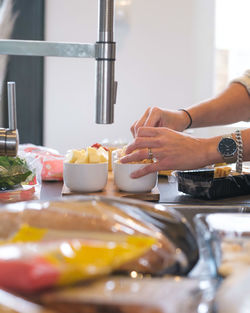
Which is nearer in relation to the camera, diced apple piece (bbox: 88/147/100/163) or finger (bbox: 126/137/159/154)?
diced apple piece (bbox: 88/147/100/163)

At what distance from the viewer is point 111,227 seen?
1.81 feet

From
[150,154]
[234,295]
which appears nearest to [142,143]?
[150,154]

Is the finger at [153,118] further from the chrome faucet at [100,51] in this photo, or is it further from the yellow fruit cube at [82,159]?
the chrome faucet at [100,51]

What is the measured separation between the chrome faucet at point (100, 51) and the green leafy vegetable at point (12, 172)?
0.86 ft

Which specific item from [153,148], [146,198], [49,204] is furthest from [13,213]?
[153,148]

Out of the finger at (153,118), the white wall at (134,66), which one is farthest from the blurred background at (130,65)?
the finger at (153,118)

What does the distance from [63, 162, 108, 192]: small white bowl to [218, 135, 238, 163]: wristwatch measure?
35 centimetres

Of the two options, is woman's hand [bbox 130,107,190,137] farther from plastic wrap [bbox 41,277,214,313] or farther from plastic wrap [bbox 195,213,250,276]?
plastic wrap [bbox 41,277,214,313]

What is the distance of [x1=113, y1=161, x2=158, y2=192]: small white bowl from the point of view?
1.37m

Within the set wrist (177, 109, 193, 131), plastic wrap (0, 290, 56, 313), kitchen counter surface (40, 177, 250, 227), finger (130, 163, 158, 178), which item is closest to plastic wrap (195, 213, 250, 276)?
plastic wrap (0, 290, 56, 313)

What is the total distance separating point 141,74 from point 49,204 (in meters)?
3.23

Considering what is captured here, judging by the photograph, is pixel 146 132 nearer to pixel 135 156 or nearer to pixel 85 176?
pixel 135 156

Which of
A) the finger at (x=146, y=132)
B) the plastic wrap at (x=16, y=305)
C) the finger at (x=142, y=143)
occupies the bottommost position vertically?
the finger at (x=142, y=143)

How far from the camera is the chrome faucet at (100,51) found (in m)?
1.09
